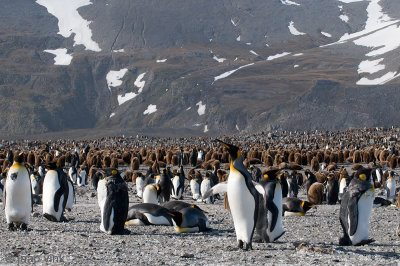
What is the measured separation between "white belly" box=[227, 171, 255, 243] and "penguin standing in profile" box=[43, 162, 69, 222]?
361 centimetres

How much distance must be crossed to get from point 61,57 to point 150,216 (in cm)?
12323

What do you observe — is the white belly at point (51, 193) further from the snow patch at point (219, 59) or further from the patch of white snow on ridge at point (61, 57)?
the snow patch at point (219, 59)

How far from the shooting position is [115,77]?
11806cm

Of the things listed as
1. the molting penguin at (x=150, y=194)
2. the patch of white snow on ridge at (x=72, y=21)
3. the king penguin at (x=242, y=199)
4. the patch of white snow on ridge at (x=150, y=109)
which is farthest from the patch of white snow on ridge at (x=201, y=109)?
the king penguin at (x=242, y=199)

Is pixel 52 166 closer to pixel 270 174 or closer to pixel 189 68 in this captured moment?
pixel 270 174

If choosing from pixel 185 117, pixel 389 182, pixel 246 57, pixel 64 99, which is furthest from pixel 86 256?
pixel 246 57

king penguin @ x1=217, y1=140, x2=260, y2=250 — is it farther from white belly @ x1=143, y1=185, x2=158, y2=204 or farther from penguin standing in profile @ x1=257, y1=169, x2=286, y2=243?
white belly @ x1=143, y1=185, x2=158, y2=204

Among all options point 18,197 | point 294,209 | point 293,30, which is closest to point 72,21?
point 293,30

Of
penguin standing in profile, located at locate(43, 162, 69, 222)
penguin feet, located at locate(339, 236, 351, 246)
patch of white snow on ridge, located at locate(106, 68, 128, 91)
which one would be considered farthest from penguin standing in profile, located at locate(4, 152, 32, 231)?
patch of white snow on ridge, located at locate(106, 68, 128, 91)

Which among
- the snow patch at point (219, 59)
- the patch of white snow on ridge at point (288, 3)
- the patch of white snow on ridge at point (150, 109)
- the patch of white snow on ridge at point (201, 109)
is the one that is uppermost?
the patch of white snow on ridge at point (288, 3)

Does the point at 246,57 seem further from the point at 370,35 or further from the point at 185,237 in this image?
the point at 185,237

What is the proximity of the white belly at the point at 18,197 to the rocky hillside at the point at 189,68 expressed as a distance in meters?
66.6

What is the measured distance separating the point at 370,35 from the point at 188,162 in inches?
4828

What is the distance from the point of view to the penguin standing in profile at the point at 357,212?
730 cm
